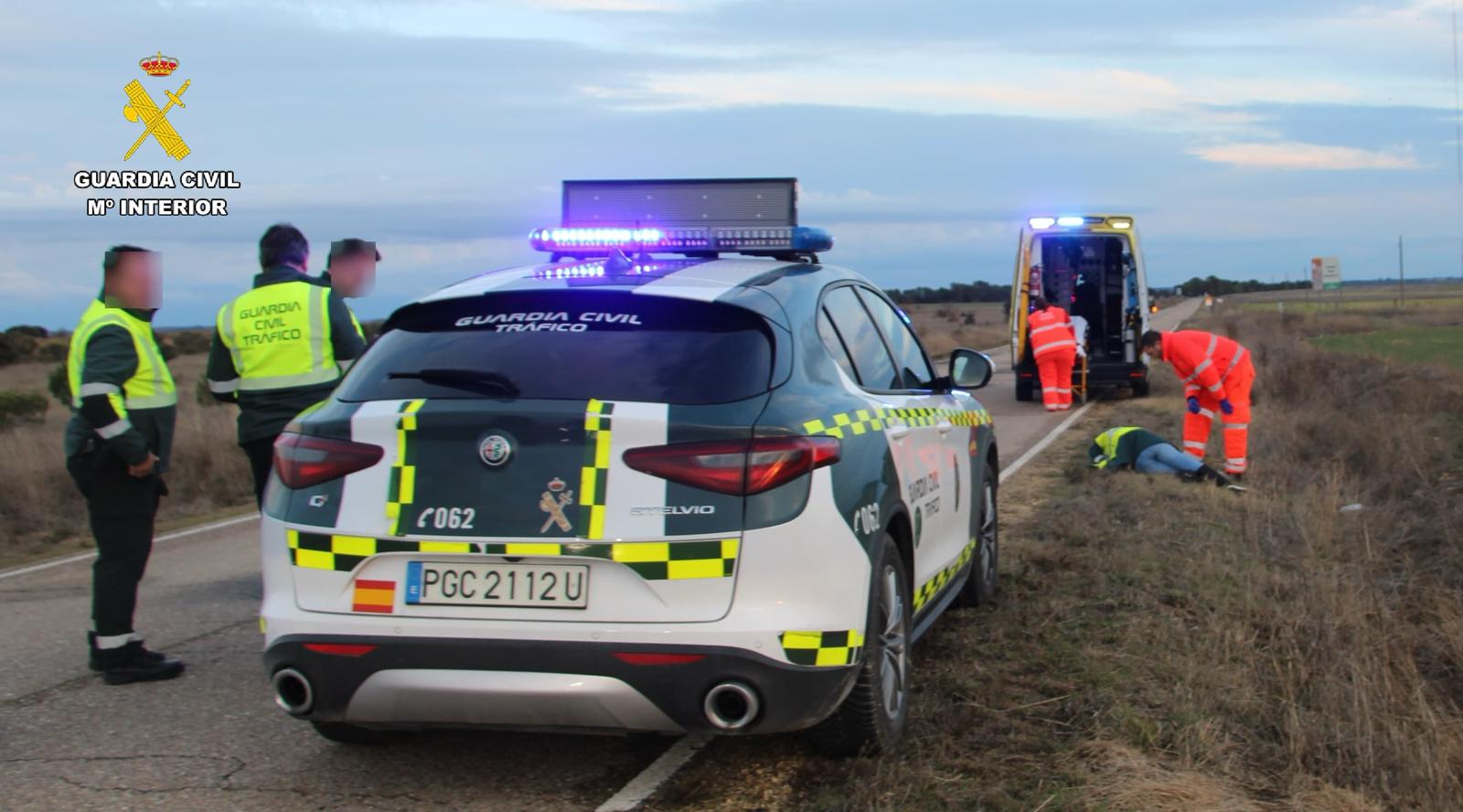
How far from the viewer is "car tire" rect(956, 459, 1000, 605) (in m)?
6.62

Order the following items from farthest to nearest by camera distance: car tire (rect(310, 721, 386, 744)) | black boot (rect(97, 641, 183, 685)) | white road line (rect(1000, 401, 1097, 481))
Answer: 1. white road line (rect(1000, 401, 1097, 481))
2. black boot (rect(97, 641, 183, 685))
3. car tire (rect(310, 721, 386, 744))

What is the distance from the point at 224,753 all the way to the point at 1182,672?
3.56 meters

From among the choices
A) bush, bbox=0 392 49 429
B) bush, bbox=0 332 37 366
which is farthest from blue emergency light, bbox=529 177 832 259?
bush, bbox=0 332 37 366

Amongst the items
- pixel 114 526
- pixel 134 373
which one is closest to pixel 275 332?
pixel 134 373

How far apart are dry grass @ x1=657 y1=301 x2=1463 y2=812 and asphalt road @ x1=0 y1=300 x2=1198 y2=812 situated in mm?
519

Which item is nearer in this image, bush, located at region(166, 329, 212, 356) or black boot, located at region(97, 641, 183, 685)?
black boot, located at region(97, 641, 183, 685)

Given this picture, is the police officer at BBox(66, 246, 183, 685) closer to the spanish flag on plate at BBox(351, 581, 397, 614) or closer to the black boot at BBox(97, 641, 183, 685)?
the black boot at BBox(97, 641, 183, 685)

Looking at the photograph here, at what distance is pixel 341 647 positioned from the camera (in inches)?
157

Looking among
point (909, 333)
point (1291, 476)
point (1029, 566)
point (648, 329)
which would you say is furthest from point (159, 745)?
point (1291, 476)

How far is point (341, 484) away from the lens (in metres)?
4.09

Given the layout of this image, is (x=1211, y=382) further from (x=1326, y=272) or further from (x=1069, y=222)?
(x=1326, y=272)

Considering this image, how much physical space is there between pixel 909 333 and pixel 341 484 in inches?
122

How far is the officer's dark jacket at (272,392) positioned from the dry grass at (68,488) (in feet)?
16.5

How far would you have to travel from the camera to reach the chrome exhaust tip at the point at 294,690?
4.07 meters
